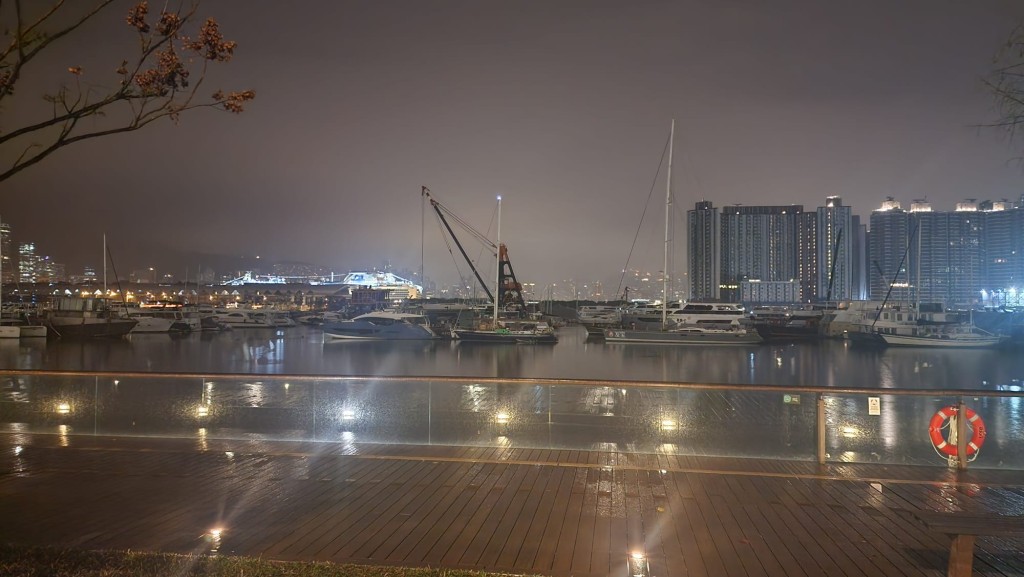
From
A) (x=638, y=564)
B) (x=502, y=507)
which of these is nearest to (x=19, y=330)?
(x=502, y=507)

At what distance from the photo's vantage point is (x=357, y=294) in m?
123

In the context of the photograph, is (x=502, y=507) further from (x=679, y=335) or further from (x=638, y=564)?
(x=679, y=335)

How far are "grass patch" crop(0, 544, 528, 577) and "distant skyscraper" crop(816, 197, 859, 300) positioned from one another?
6252 inches

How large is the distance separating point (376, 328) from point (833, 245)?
Answer: 12520 centimetres

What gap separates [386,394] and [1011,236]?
13898 cm

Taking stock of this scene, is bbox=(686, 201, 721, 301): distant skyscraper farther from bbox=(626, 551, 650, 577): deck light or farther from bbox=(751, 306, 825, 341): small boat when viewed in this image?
bbox=(626, 551, 650, 577): deck light

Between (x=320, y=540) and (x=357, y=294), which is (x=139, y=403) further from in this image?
(x=357, y=294)

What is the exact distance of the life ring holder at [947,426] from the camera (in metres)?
6.55

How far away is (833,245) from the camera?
146 meters

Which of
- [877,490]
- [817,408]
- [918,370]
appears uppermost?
[817,408]

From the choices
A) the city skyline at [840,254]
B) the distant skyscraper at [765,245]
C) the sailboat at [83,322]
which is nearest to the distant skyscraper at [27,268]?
the city skyline at [840,254]

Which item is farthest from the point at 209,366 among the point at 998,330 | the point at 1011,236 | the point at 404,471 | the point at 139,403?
the point at 1011,236

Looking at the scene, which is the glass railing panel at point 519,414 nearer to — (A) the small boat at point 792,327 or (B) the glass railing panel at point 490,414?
(B) the glass railing panel at point 490,414

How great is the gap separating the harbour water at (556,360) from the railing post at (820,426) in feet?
70.0
